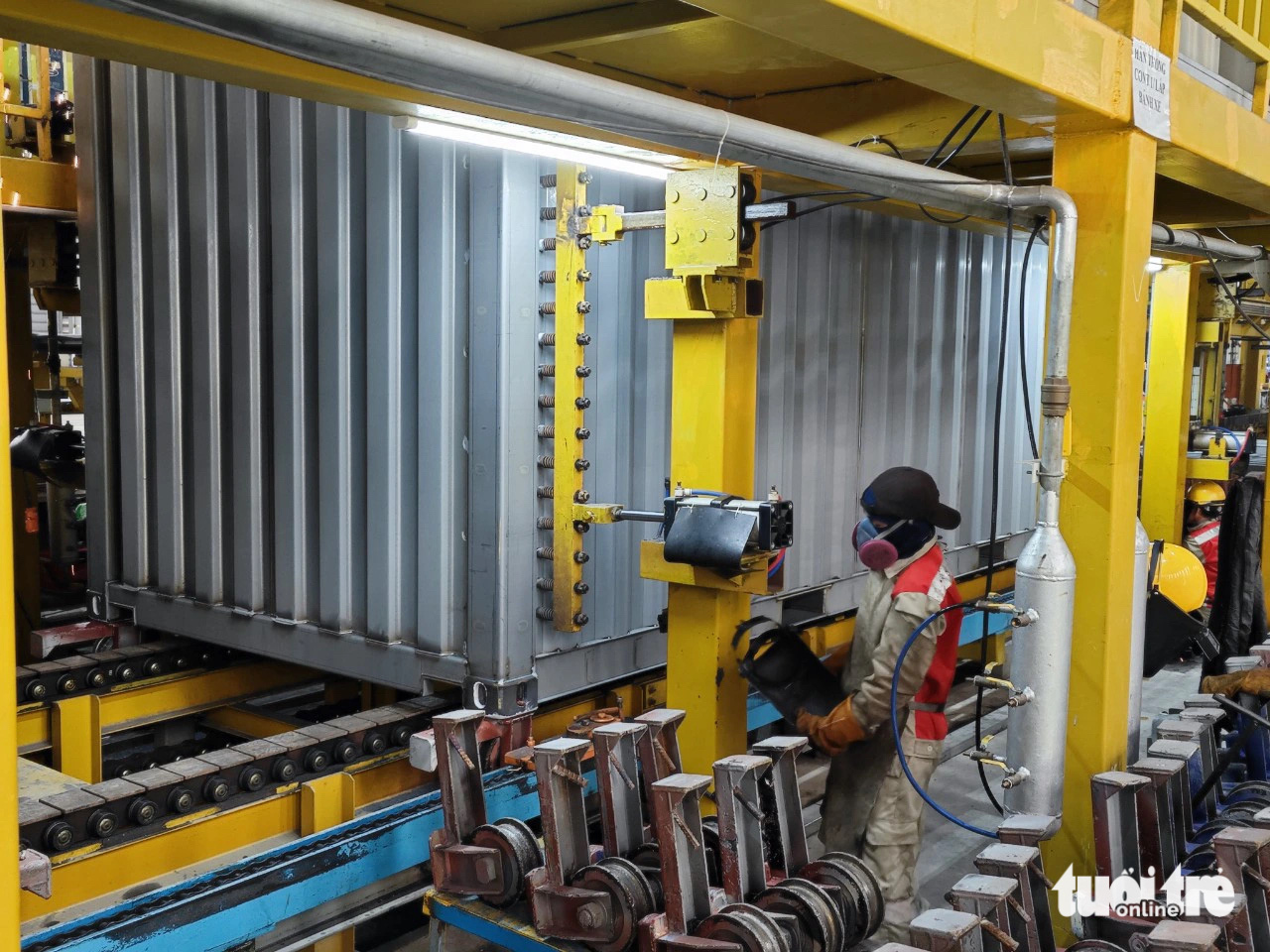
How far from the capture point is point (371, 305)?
14.8ft

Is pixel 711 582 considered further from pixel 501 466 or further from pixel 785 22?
pixel 785 22

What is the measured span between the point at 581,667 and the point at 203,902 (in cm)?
185

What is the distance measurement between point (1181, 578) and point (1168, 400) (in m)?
4.94

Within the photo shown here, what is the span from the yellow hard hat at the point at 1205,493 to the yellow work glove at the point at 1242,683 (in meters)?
6.51

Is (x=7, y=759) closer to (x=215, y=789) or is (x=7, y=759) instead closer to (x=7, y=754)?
(x=7, y=754)

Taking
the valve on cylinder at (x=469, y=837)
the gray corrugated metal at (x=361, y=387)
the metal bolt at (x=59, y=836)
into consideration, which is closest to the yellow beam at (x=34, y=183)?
the gray corrugated metal at (x=361, y=387)

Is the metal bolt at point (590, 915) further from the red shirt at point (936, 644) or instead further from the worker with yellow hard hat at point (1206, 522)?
the worker with yellow hard hat at point (1206, 522)

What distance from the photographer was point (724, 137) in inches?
103

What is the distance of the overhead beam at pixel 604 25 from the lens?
3193mm

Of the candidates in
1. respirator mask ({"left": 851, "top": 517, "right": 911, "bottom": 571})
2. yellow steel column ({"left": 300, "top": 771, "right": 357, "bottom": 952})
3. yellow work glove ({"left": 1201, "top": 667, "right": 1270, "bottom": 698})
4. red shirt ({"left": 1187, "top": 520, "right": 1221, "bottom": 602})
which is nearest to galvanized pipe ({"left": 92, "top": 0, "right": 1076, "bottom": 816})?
respirator mask ({"left": 851, "top": 517, "right": 911, "bottom": 571})

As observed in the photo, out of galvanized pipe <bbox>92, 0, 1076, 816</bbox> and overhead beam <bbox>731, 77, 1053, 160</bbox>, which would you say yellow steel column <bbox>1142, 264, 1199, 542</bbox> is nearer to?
overhead beam <bbox>731, 77, 1053, 160</bbox>

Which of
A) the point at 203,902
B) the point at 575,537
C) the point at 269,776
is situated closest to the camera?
the point at 203,902

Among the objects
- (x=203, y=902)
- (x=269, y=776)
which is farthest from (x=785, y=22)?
(x=269, y=776)

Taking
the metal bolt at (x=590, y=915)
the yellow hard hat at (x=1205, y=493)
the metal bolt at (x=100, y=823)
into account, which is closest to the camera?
the metal bolt at (x=590, y=915)
